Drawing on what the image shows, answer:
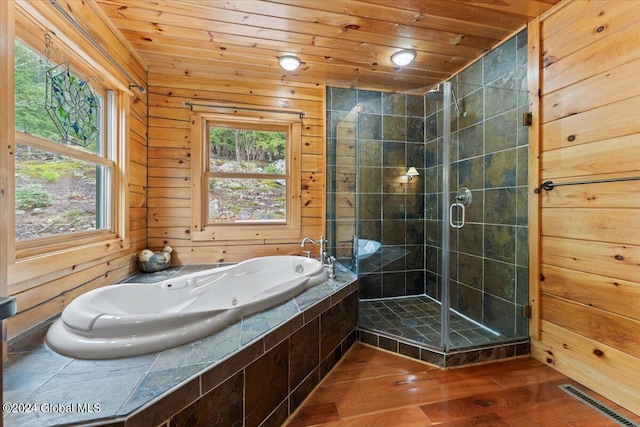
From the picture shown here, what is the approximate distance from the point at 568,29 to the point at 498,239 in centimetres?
141

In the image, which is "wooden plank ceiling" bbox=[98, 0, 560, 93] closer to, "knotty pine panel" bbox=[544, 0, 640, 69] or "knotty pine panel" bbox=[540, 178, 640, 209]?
"knotty pine panel" bbox=[544, 0, 640, 69]

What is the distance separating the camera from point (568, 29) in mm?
1629

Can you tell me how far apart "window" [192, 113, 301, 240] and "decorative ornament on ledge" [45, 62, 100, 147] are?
2.66 ft

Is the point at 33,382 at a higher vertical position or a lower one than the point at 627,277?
lower

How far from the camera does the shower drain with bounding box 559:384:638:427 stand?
1.30m

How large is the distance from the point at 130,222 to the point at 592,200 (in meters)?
3.16

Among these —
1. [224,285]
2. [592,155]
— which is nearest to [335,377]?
[224,285]

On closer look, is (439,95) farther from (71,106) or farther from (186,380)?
(71,106)

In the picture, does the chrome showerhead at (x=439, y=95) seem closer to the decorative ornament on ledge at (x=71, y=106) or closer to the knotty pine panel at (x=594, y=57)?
the knotty pine panel at (x=594, y=57)

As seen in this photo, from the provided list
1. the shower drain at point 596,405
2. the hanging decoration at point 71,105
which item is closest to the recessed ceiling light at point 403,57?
the hanging decoration at point 71,105

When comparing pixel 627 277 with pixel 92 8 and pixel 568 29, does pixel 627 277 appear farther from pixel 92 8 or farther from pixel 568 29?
pixel 92 8

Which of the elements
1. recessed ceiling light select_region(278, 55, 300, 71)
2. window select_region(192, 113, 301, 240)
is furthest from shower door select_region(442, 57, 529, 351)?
window select_region(192, 113, 301, 240)

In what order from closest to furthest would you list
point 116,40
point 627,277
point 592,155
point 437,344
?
point 627,277
point 592,155
point 437,344
point 116,40

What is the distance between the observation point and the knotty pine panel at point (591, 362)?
1362 mm
